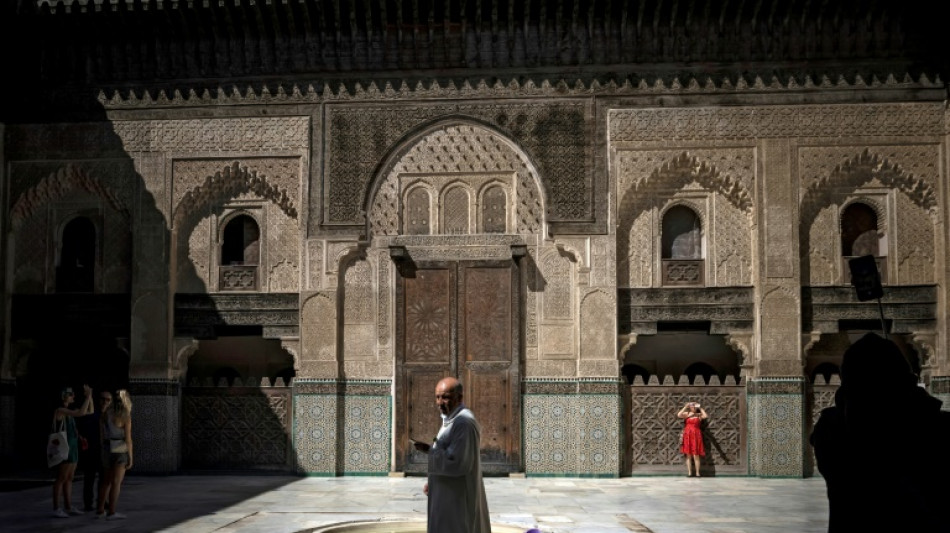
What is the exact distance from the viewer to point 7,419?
1108cm

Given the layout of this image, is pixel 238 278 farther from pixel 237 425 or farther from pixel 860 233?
pixel 860 233

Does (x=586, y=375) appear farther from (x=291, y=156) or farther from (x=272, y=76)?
(x=272, y=76)

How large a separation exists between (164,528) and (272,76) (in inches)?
234

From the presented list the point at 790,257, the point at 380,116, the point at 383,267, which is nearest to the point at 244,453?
the point at 383,267

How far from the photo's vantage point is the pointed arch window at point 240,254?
1112cm

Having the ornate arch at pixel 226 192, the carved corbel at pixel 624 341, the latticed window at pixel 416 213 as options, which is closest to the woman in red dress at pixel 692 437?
the carved corbel at pixel 624 341

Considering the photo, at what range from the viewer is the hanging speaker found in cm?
812

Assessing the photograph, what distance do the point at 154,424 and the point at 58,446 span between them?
3701 millimetres

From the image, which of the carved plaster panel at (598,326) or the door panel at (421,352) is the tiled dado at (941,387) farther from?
the door panel at (421,352)

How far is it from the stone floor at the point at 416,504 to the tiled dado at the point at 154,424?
1.08 feet

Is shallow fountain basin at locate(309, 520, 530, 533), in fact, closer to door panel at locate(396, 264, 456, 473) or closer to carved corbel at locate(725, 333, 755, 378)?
door panel at locate(396, 264, 456, 473)

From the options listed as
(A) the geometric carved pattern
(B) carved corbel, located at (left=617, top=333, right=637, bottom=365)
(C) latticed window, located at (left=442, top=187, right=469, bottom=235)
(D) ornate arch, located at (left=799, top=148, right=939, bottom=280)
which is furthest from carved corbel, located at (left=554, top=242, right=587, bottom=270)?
(D) ornate arch, located at (left=799, top=148, right=939, bottom=280)

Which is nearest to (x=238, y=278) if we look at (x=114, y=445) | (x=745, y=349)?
(x=114, y=445)

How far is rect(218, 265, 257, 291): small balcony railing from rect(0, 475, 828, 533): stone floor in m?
2.08
